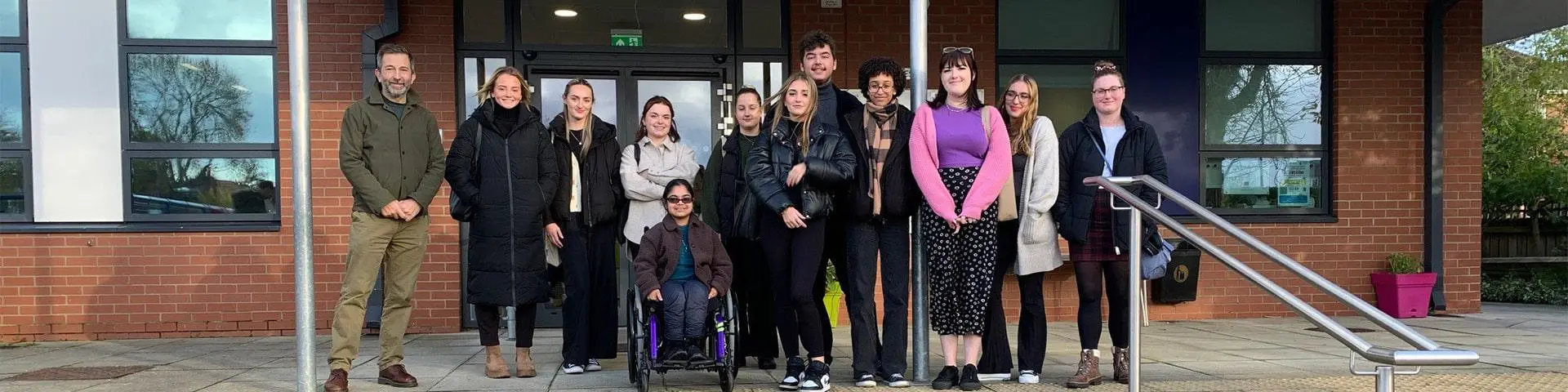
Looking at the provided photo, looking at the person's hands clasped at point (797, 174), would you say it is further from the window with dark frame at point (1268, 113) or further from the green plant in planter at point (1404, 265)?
the green plant in planter at point (1404, 265)

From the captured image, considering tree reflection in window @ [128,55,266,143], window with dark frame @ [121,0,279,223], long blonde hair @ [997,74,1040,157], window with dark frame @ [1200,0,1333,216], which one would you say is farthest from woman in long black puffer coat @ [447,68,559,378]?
window with dark frame @ [1200,0,1333,216]

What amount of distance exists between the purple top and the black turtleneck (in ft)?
6.21

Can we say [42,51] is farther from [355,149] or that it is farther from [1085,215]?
[1085,215]

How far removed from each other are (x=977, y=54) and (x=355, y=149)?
14.9 feet

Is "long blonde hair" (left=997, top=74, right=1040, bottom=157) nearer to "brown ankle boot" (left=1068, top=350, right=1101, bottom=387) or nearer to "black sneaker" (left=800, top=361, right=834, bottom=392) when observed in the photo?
"brown ankle boot" (left=1068, top=350, right=1101, bottom=387)

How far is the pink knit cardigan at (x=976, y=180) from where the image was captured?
4.48 metres

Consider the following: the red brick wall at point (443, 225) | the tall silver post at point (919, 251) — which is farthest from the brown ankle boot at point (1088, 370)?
the red brick wall at point (443, 225)

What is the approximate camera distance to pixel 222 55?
7.25m

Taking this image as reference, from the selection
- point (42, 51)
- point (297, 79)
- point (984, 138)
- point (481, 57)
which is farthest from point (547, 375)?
Result: point (42, 51)

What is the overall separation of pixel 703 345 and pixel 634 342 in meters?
0.29

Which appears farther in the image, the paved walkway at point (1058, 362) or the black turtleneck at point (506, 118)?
the black turtleneck at point (506, 118)

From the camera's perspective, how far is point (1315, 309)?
2.85 meters

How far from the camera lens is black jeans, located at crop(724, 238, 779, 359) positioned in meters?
5.26

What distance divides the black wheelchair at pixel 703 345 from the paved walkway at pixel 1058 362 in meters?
0.25
